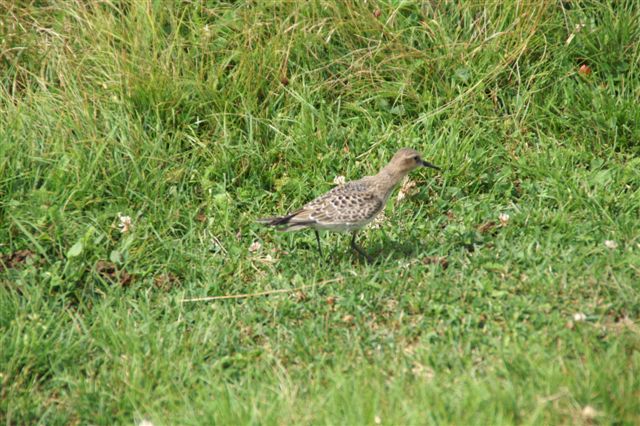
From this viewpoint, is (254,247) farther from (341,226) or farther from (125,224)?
(125,224)

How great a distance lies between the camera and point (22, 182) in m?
6.57

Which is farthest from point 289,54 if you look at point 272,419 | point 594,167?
point 272,419

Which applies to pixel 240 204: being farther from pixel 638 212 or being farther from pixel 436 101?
pixel 638 212

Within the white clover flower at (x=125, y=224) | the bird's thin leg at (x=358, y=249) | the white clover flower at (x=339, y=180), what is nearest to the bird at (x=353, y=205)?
the bird's thin leg at (x=358, y=249)

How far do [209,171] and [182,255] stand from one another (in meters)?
0.87

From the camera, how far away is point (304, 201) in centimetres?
695

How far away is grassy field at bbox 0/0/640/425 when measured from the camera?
5062mm

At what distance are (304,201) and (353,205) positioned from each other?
0.86 m

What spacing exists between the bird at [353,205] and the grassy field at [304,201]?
12.3 inches

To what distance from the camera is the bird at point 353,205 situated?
6.08 metres

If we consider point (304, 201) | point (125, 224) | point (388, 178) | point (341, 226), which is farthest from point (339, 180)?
point (125, 224)

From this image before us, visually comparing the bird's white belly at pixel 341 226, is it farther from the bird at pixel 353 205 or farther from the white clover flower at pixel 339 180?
the white clover flower at pixel 339 180

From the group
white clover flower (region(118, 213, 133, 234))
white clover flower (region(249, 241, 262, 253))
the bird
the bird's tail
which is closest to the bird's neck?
the bird

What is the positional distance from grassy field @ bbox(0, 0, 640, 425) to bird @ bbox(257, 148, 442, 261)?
0.31 m
